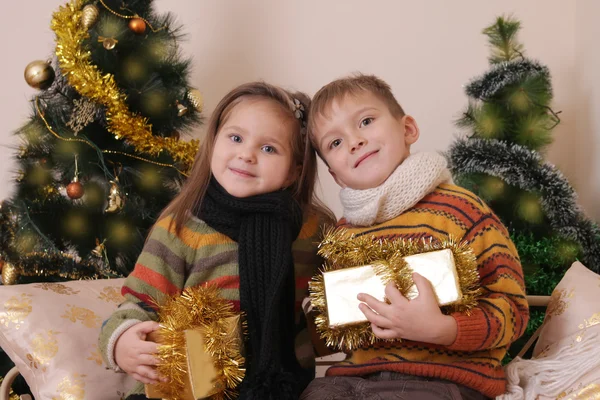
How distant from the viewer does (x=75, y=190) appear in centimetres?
153

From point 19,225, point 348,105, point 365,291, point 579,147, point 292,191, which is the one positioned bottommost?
point 19,225

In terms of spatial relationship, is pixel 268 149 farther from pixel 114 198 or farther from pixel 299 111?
pixel 114 198

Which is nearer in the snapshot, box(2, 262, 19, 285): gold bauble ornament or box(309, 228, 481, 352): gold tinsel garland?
box(309, 228, 481, 352): gold tinsel garland

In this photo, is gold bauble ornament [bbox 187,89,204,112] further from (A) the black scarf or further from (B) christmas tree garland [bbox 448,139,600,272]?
(B) christmas tree garland [bbox 448,139,600,272]

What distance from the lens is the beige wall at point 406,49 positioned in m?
2.05

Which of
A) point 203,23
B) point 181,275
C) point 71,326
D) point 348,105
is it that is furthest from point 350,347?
point 203,23

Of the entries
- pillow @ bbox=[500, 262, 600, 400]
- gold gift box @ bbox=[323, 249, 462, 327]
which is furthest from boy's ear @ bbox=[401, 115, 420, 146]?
Result: pillow @ bbox=[500, 262, 600, 400]

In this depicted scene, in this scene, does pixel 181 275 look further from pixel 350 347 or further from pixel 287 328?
pixel 350 347

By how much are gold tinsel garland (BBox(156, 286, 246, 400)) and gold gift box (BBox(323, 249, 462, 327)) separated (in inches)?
6.8

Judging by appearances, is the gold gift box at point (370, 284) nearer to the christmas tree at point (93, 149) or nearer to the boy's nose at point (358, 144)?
the boy's nose at point (358, 144)

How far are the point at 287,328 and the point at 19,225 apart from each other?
81 cm

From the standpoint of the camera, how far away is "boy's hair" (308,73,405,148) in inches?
47.6

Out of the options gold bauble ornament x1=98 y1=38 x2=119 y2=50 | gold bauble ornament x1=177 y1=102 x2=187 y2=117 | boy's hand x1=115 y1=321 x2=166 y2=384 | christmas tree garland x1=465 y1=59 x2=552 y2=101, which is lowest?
boy's hand x1=115 y1=321 x2=166 y2=384

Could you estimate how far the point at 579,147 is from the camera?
211cm
